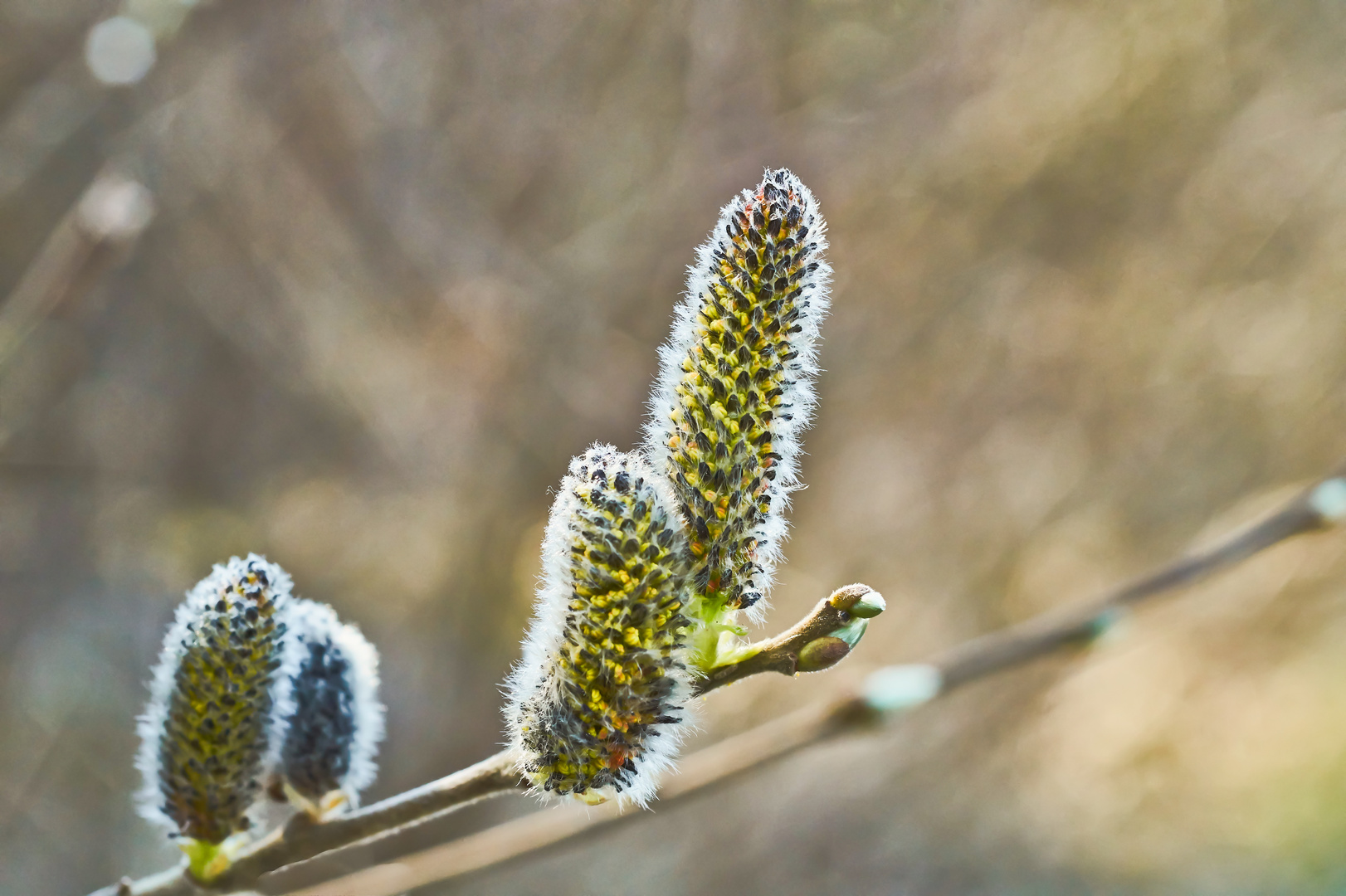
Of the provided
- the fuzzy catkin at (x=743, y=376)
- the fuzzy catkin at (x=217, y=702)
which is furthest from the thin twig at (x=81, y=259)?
the fuzzy catkin at (x=743, y=376)

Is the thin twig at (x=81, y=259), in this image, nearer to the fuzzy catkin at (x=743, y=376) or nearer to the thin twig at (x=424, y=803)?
the thin twig at (x=424, y=803)

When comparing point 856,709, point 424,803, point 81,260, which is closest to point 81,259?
point 81,260

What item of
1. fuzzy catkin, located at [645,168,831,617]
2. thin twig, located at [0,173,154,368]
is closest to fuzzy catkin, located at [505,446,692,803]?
fuzzy catkin, located at [645,168,831,617]

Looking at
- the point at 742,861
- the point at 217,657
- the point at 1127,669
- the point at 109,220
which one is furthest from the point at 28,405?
the point at 1127,669

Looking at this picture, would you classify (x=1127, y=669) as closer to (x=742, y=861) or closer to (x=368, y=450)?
(x=742, y=861)

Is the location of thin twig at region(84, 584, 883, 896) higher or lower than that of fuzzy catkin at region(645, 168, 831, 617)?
lower

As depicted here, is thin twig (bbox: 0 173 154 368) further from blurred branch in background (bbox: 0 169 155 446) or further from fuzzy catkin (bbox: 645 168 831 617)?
fuzzy catkin (bbox: 645 168 831 617)

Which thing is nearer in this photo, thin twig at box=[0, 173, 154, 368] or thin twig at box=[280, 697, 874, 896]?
thin twig at box=[280, 697, 874, 896]
